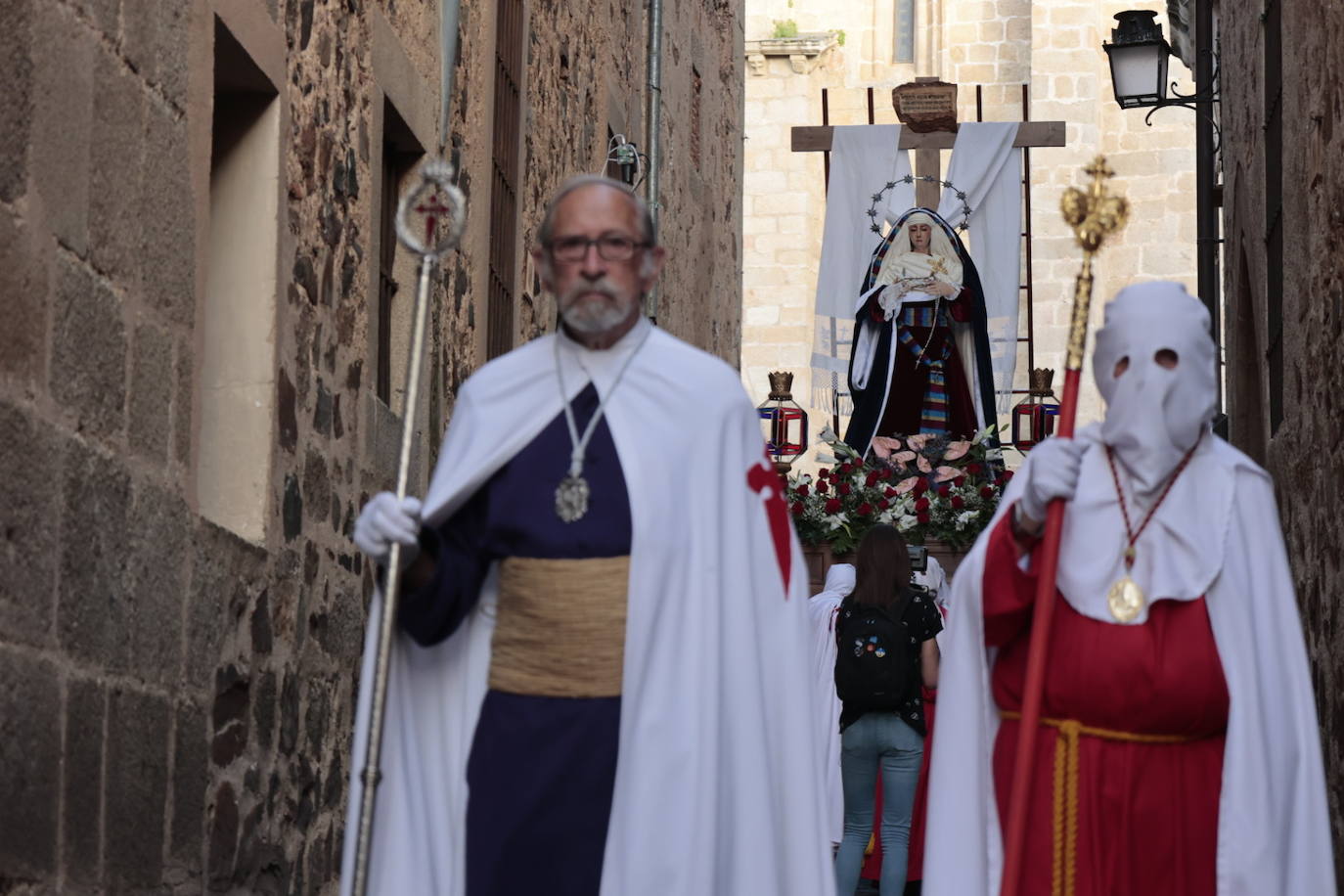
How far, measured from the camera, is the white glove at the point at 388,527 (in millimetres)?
4523

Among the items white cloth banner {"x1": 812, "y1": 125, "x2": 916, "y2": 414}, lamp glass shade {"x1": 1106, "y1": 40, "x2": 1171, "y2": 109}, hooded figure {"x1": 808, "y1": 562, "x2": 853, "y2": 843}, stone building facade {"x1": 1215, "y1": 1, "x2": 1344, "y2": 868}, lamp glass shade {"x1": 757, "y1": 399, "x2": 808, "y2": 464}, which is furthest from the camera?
white cloth banner {"x1": 812, "y1": 125, "x2": 916, "y2": 414}

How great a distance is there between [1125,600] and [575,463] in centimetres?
119

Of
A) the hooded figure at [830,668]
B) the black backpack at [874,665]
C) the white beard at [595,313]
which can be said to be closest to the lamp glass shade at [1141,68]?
the hooded figure at [830,668]

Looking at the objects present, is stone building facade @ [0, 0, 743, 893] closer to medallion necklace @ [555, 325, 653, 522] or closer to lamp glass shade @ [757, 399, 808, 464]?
medallion necklace @ [555, 325, 653, 522]

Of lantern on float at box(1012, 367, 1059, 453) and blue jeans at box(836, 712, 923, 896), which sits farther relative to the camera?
lantern on float at box(1012, 367, 1059, 453)

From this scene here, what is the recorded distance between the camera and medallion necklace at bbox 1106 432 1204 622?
493 cm

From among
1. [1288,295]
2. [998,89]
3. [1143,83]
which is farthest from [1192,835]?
[998,89]

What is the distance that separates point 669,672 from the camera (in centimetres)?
468

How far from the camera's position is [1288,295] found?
11.2m

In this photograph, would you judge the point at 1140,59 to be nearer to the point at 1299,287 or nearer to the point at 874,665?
the point at 1299,287

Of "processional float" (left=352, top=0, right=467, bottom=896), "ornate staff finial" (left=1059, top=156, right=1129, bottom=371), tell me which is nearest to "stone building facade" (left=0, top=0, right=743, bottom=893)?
"processional float" (left=352, top=0, right=467, bottom=896)

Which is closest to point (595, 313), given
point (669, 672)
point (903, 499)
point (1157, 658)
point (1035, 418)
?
point (669, 672)

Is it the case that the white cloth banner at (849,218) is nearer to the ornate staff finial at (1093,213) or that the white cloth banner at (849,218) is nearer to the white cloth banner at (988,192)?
the white cloth banner at (988,192)

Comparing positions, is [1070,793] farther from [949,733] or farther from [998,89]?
[998,89]
